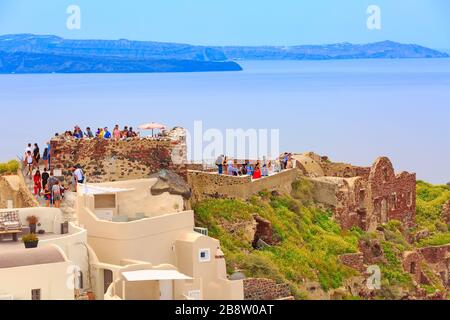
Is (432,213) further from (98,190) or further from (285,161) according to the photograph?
(98,190)

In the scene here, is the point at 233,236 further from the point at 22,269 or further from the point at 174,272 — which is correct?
the point at 22,269

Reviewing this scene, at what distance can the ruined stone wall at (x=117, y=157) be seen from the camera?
206ft

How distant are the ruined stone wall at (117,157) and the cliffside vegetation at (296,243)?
248cm

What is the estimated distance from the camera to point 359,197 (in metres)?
75.9

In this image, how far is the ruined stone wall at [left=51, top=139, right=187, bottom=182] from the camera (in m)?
62.8

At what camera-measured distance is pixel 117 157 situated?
63.2 metres

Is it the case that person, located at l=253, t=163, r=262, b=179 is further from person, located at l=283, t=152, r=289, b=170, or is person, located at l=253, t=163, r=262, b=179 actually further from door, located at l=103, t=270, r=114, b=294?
door, located at l=103, t=270, r=114, b=294

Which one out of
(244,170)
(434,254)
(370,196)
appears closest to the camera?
(244,170)

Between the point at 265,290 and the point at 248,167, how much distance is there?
10.1 m

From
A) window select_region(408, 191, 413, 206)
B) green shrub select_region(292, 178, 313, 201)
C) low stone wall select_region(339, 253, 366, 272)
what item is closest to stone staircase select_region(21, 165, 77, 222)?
low stone wall select_region(339, 253, 366, 272)

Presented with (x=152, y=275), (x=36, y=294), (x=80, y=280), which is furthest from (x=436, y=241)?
(x=36, y=294)

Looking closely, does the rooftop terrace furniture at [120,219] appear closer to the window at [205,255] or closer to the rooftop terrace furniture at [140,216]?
the rooftop terrace furniture at [140,216]

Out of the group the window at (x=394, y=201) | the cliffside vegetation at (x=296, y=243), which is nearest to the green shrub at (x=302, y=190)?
the cliffside vegetation at (x=296, y=243)
